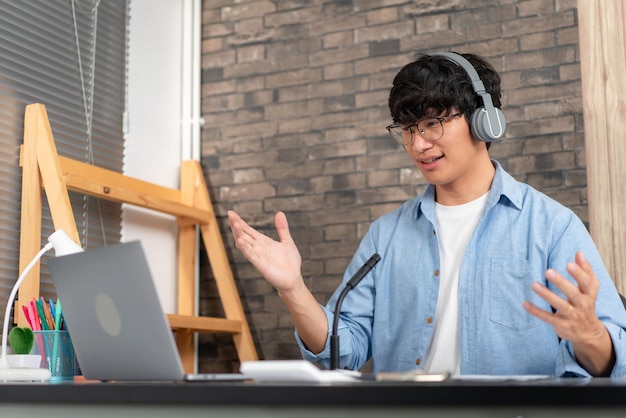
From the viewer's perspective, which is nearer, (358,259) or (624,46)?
(358,259)

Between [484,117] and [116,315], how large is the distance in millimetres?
1115

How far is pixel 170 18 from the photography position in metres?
3.72

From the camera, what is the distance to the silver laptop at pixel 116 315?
4.33ft

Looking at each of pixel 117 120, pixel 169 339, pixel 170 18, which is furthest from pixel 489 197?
pixel 170 18

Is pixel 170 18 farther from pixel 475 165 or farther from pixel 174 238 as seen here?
pixel 475 165

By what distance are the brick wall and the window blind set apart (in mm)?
520

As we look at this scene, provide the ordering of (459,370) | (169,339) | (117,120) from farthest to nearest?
(117,120), (459,370), (169,339)

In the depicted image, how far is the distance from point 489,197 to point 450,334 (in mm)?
362

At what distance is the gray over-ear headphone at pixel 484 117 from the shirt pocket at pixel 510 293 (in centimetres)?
31

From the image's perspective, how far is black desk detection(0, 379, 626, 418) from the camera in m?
0.95

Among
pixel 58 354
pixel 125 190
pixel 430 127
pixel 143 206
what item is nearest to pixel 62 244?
pixel 58 354

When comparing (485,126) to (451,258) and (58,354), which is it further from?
(58,354)

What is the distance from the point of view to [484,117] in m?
2.12

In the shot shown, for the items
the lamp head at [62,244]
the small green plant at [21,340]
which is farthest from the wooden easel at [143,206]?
the lamp head at [62,244]
